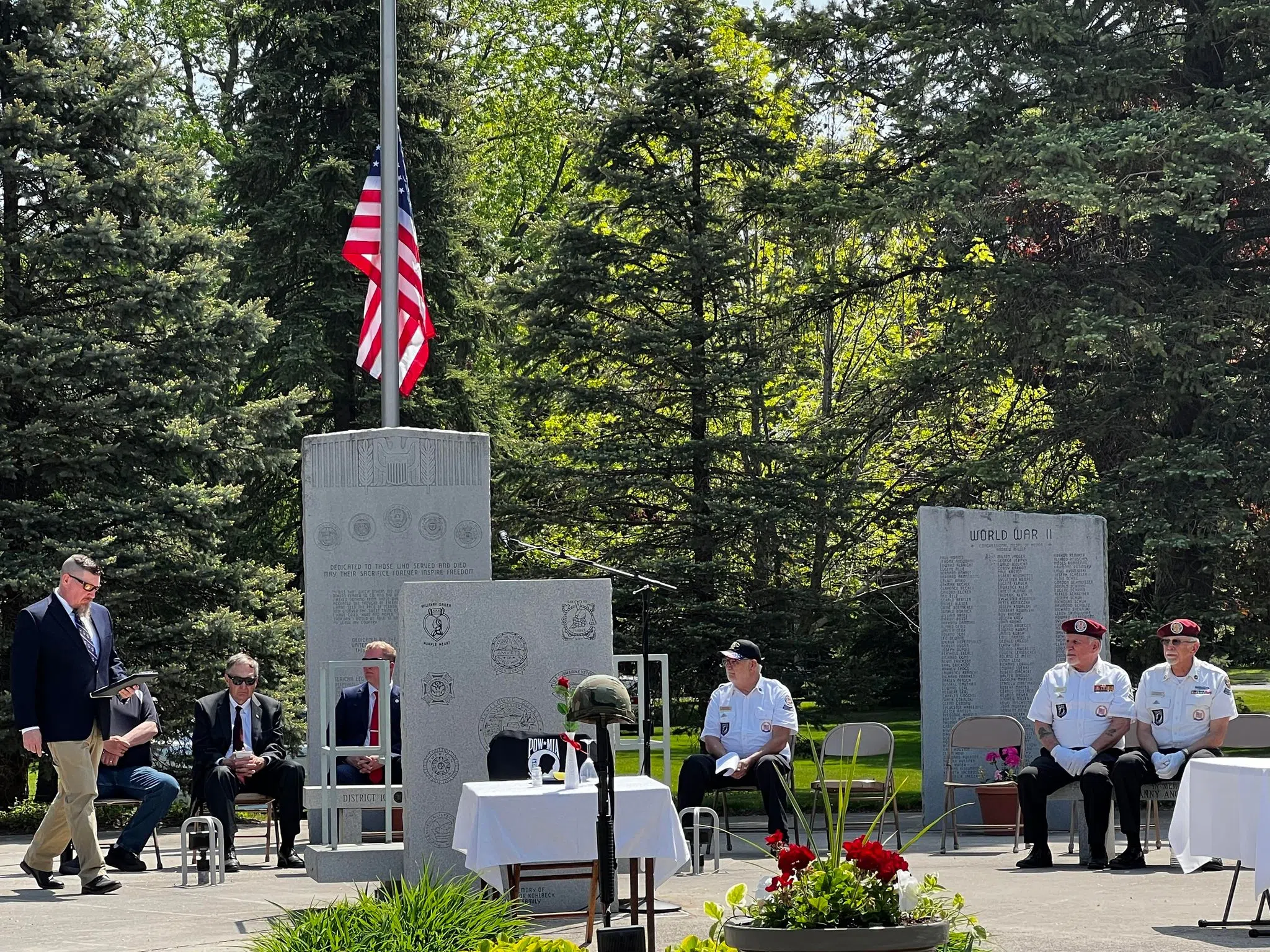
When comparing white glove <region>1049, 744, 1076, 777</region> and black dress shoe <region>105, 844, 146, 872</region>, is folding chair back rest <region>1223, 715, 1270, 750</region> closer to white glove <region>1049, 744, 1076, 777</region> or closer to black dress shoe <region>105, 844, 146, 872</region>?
white glove <region>1049, 744, 1076, 777</region>

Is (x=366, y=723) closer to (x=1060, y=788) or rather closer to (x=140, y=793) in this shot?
(x=140, y=793)

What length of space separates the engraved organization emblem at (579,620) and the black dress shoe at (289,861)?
3.58 meters

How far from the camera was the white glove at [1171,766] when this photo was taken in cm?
1118

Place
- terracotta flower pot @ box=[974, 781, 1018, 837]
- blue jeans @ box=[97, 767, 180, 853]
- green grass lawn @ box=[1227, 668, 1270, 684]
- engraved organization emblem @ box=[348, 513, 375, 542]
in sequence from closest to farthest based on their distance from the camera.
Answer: blue jeans @ box=[97, 767, 180, 853] < terracotta flower pot @ box=[974, 781, 1018, 837] < engraved organization emblem @ box=[348, 513, 375, 542] < green grass lawn @ box=[1227, 668, 1270, 684]

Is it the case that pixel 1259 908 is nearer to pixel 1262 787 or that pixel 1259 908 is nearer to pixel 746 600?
pixel 1262 787

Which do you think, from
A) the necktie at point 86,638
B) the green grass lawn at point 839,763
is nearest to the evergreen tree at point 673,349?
the green grass lawn at point 839,763

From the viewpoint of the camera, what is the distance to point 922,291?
20328 mm

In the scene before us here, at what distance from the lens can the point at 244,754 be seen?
40.8 feet

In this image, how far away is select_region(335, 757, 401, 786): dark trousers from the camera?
1205 centimetres

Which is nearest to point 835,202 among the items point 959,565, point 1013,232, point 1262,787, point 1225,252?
point 1013,232

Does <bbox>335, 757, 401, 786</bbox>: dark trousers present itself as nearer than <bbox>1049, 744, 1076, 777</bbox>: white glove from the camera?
No

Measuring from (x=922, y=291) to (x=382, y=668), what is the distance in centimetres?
1125

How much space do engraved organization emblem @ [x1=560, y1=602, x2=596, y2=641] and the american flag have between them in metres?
7.03

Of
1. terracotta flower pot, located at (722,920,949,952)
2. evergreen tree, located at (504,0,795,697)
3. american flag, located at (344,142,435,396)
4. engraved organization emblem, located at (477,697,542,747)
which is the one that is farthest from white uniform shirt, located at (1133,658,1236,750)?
evergreen tree, located at (504,0,795,697)
